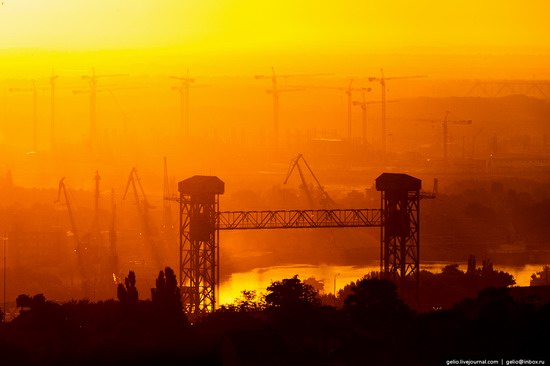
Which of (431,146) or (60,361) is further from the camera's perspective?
(431,146)

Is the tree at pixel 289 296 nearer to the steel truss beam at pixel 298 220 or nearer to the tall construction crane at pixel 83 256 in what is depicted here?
the steel truss beam at pixel 298 220

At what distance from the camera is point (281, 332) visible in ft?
73.4

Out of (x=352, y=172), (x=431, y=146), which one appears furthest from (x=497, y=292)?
(x=431, y=146)

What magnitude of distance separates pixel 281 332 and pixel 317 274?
2613cm

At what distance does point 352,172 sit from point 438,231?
96.2 feet

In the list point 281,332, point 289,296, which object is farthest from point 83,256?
point 281,332

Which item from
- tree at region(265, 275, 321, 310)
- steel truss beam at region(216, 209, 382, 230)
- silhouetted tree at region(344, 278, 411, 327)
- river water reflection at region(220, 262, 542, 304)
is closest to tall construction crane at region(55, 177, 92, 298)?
river water reflection at region(220, 262, 542, 304)

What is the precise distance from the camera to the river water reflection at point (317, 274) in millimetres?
43403

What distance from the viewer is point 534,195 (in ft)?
244

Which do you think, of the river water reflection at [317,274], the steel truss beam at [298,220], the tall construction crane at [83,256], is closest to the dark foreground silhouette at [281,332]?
the steel truss beam at [298,220]

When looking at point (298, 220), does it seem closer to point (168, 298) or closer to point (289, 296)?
point (289, 296)

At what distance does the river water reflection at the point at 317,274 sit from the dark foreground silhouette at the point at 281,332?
51.3 ft

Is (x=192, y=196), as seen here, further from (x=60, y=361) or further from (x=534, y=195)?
(x=534, y=195)

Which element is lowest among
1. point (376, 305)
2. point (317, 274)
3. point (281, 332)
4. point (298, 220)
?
point (317, 274)
